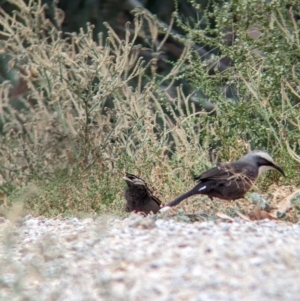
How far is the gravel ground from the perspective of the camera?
450 cm

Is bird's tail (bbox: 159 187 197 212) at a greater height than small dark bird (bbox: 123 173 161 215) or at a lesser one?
greater

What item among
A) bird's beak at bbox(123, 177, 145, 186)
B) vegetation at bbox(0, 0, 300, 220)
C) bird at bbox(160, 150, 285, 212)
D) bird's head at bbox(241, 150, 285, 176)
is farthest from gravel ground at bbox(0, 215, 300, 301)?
vegetation at bbox(0, 0, 300, 220)

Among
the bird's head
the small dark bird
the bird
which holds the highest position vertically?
the bird's head

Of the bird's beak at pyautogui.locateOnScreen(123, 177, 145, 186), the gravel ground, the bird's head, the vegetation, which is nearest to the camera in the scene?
the gravel ground

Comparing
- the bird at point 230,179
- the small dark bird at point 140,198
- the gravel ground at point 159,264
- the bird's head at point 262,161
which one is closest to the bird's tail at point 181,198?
the bird at point 230,179

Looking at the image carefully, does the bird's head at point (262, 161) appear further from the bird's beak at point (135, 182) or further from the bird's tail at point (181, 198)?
the bird's beak at point (135, 182)

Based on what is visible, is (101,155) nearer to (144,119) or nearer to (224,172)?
(144,119)

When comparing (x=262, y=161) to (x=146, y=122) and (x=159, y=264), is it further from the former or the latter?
(x=159, y=264)

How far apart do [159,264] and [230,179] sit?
2.98 metres

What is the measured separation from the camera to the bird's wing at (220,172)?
7.84 metres

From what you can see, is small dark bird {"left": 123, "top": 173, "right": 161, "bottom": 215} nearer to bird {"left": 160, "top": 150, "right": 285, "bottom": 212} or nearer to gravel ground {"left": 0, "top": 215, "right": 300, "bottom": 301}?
bird {"left": 160, "top": 150, "right": 285, "bottom": 212}

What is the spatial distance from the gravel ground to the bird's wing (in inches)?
70.2

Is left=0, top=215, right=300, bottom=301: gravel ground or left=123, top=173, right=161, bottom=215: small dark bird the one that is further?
left=123, top=173, right=161, bottom=215: small dark bird

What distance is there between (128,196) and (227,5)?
7.90 feet
